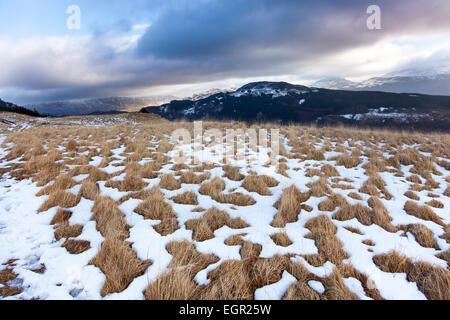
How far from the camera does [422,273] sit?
2424mm

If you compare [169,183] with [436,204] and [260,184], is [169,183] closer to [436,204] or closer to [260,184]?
[260,184]

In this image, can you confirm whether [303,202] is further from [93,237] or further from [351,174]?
[93,237]

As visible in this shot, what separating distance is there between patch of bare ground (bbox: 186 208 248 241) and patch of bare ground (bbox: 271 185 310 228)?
66cm

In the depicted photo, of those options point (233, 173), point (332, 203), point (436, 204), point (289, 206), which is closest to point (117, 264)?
point (289, 206)

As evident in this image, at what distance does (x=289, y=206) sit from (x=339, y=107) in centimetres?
12745

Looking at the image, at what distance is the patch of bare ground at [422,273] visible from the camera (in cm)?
216

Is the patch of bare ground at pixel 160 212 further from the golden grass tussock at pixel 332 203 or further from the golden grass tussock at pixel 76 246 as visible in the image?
the golden grass tussock at pixel 332 203

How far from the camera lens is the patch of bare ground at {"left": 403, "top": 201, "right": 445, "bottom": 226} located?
3.76 metres

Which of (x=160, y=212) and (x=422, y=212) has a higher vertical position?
(x=160, y=212)

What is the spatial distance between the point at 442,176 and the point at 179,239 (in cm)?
810

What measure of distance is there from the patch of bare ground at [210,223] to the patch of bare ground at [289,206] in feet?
2.18

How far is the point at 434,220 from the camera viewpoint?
12.3ft

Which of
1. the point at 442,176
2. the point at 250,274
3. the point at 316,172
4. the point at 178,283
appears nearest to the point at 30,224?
the point at 178,283

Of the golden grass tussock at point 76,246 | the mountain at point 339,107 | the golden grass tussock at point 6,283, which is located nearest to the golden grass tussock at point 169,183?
the golden grass tussock at point 76,246
